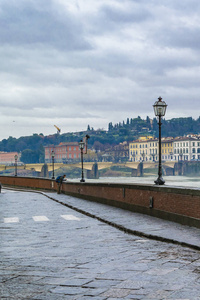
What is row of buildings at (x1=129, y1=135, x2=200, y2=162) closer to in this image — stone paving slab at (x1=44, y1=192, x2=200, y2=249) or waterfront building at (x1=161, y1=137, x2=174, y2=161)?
waterfront building at (x1=161, y1=137, x2=174, y2=161)

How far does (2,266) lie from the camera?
6.82 m

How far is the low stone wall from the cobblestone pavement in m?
1.53

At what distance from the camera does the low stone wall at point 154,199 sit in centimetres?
1087

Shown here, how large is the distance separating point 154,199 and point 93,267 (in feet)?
22.8

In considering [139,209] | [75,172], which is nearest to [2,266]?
[139,209]

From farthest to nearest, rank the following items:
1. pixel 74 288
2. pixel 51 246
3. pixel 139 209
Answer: pixel 139 209, pixel 51 246, pixel 74 288

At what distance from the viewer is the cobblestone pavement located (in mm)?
5332

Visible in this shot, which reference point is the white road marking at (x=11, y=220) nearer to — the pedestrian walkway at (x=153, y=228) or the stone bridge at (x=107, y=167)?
the pedestrian walkway at (x=153, y=228)

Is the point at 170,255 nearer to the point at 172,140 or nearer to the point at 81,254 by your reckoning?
the point at 81,254

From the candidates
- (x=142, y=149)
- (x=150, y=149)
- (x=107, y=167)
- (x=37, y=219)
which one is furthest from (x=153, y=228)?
(x=142, y=149)

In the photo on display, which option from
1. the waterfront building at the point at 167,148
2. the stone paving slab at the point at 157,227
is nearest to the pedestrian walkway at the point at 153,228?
the stone paving slab at the point at 157,227

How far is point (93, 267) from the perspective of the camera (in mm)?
6668

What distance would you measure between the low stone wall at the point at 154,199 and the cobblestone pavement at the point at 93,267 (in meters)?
1.53

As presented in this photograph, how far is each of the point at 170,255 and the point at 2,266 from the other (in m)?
2.49
